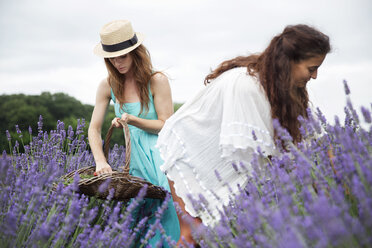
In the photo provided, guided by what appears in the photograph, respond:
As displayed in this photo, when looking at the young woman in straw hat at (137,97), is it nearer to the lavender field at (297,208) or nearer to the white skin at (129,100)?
the white skin at (129,100)

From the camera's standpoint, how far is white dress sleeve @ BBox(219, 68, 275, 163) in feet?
5.97

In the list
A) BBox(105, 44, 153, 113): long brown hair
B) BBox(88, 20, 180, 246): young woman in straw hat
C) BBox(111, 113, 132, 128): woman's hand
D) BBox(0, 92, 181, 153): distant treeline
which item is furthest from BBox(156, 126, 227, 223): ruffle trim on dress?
BBox(0, 92, 181, 153): distant treeline

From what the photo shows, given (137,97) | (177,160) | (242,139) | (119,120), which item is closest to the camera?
(242,139)

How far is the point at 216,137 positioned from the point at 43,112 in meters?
3.17

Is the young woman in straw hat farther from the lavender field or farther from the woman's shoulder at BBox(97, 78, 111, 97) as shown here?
the lavender field

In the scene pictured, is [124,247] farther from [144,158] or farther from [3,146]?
[3,146]

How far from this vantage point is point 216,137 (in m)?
2.02

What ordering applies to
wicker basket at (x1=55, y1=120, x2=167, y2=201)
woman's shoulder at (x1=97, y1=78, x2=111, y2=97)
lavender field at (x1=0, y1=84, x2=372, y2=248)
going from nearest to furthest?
lavender field at (x1=0, y1=84, x2=372, y2=248) < wicker basket at (x1=55, y1=120, x2=167, y2=201) < woman's shoulder at (x1=97, y1=78, x2=111, y2=97)

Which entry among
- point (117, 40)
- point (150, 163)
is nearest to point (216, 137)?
point (150, 163)

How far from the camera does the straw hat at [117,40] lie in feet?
8.41

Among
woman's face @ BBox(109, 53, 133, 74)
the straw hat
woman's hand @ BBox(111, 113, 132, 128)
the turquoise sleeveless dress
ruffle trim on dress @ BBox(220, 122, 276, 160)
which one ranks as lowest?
the turquoise sleeveless dress

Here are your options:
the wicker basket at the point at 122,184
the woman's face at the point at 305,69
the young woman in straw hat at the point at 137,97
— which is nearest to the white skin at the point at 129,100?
the young woman in straw hat at the point at 137,97

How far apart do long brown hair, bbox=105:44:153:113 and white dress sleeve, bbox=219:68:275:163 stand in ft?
2.85

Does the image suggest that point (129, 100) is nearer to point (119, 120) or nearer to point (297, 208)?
point (119, 120)
